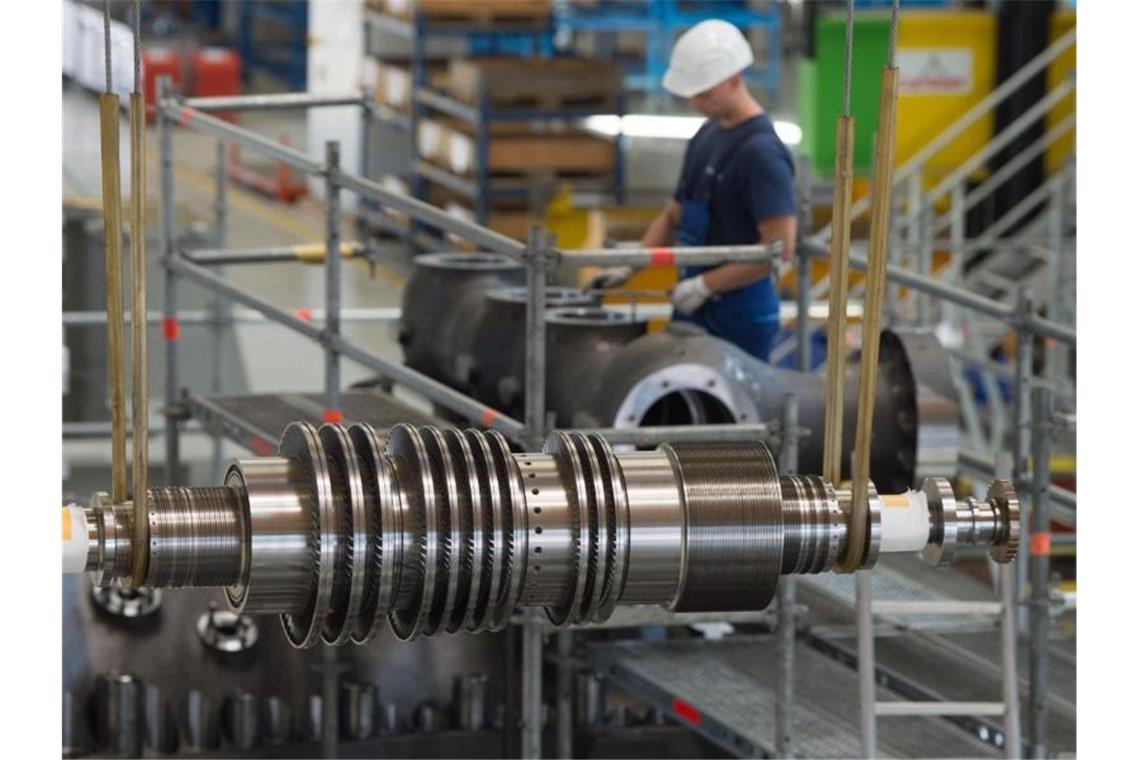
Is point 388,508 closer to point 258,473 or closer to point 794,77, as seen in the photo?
point 258,473

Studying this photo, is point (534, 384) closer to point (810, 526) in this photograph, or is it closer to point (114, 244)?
point (810, 526)

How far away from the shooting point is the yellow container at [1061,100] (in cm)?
1307

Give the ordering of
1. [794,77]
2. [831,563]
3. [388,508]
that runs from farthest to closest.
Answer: [794,77] < [831,563] < [388,508]

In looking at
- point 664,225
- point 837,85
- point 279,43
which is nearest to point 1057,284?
point 837,85

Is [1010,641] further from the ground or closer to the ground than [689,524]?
closer to the ground

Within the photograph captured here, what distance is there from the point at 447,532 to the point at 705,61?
4.10 metres

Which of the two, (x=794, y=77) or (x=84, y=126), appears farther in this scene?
(x=794, y=77)

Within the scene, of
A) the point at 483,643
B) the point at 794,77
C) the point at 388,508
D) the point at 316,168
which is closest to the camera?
the point at 388,508

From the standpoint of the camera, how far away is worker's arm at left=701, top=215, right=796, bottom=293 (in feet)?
20.4

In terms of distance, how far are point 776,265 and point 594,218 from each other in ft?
19.6

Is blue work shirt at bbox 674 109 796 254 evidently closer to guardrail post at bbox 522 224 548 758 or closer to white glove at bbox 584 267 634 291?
white glove at bbox 584 267 634 291

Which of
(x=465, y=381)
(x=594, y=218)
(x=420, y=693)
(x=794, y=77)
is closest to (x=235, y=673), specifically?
(x=420, y=693)

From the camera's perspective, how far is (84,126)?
63.0 ft

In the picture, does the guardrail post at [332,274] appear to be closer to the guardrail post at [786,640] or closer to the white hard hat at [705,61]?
the white hard hat at [705,61]
